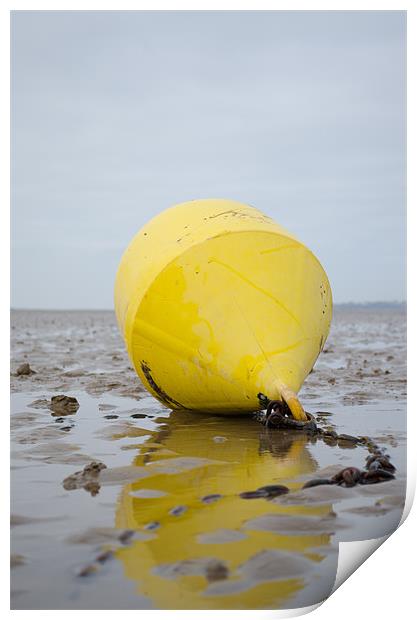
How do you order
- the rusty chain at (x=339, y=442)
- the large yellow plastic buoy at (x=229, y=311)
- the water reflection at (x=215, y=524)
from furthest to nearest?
the large yellow plastic buoy at (x=229, y=311) → the rusty chain at (x=339, y=442) → the water reflection at (x=215, y=524)

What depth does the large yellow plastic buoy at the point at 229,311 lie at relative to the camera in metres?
3.67

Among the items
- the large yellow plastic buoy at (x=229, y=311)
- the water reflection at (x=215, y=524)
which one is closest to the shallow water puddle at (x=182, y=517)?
the water reflection at (x=215, y=524)

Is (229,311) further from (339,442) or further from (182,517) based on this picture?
(182,517)

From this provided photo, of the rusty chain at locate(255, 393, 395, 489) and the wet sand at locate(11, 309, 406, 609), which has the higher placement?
the rusty chain at locate(255, 393, 395, 489)

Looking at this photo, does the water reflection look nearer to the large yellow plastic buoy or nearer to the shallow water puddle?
the shallow water puddle

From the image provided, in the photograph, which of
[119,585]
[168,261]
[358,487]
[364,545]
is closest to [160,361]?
[168,261]

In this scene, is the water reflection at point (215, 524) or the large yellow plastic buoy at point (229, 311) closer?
the water reflection at point (215, 524)

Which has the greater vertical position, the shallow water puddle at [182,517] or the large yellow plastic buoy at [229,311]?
the large yellow plastic buoy at [229,311]

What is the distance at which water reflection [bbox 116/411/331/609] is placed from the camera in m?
1.77

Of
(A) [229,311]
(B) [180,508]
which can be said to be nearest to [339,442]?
(A) [229,311]

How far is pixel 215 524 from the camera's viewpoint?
7.31 feet

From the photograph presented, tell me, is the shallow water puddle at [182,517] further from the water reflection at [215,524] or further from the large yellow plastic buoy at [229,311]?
the large yellow plastic buoy at [229,311]

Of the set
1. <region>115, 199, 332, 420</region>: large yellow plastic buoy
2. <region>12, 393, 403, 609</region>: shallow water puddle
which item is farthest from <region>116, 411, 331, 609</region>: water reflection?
<region>115, 199, 332, 420</region>: large yellow plastic buoy

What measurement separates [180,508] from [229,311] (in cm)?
147
